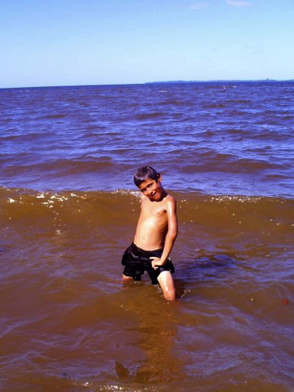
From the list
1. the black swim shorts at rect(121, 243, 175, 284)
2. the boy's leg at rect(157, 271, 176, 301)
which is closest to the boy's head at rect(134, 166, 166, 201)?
the black swim shorts at rect(121, 243, 175, 284)

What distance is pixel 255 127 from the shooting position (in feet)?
41.9

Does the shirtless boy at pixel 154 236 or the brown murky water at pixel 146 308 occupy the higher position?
the shirtless boy at pixel 154 236

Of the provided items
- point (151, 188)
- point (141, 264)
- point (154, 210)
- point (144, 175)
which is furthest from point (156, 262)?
point (144, 175)

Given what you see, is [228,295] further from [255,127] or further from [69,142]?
[255,127]

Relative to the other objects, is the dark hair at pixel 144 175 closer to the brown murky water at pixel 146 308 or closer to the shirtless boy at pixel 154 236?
the shirtless boy at pixel 154 236

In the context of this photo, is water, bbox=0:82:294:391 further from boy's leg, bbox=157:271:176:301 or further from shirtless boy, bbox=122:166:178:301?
shirtless boy, bbox=122:166:178:301

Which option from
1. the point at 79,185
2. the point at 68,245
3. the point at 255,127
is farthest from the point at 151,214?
the point at 255,127

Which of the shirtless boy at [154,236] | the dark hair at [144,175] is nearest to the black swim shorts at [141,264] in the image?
the shirtless boy at [154,236]

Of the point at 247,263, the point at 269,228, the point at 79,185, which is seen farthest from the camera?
the point at 79,185

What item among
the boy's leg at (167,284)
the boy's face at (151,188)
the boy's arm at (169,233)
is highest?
the boy's face at (151,188)

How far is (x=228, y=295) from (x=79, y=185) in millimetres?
4131

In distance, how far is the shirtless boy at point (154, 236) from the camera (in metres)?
3.29

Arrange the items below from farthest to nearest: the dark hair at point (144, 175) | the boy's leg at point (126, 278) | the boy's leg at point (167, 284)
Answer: the boy's leg at point (126, 278), the boy's leg at point (167, 284), the dark hair at point (144, 175)

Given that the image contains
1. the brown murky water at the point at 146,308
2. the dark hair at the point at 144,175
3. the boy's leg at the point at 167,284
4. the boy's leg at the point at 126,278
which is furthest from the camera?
the boy's leg at the point at 126,278
